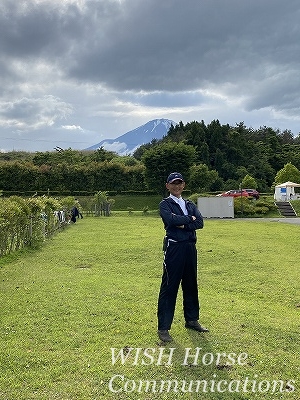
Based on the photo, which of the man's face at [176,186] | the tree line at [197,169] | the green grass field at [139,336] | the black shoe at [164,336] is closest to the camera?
the green grass field at [139,336]

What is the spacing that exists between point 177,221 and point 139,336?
126cm

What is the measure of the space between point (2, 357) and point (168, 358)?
4.96 ft

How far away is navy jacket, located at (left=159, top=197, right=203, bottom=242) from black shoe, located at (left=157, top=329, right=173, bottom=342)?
0.94m

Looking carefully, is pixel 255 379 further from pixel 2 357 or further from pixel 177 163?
pixel 177 163

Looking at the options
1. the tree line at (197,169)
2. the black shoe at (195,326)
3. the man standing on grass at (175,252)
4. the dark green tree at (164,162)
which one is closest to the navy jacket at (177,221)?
the man standing on grass at (175,252)

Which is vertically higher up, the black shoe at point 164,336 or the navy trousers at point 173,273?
the navy trousers at point 173,273

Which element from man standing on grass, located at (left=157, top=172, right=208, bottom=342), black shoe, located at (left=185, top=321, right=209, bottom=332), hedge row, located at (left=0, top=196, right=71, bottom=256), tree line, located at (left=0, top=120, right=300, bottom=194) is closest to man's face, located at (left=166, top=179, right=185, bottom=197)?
man standing on grass, located at (left=157, top=172, right=208, bottom=342)

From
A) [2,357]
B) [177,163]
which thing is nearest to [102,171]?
[177,163]

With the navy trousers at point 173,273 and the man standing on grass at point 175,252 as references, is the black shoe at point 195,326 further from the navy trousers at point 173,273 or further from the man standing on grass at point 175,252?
the navy trousers at point 173,273

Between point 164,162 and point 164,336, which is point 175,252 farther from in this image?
point 164,162

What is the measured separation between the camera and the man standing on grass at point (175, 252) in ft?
12.2

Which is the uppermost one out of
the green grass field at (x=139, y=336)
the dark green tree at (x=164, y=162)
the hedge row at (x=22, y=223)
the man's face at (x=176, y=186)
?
the dark green tree at (x=164, y=162)

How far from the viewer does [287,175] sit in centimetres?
3772

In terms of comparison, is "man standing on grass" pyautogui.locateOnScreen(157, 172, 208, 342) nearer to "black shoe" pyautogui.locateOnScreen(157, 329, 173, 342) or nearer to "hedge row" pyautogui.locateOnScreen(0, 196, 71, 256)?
"black shoe" pyautogui.locateOnScreen(157, 329, 173, 342)
